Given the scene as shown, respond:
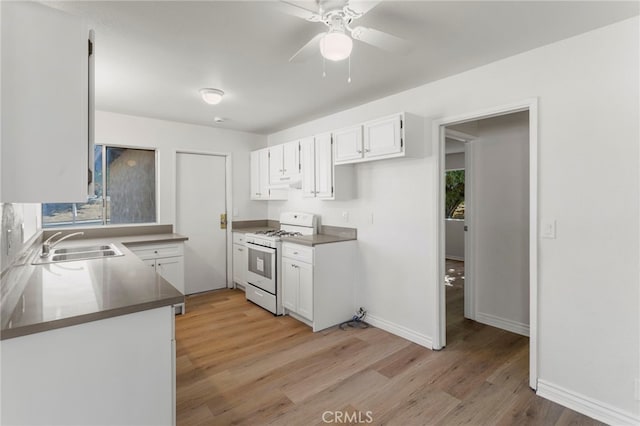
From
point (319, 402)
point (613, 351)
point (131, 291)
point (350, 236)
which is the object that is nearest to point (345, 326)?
point (350, 236)

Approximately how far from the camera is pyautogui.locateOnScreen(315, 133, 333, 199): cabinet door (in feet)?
12.0

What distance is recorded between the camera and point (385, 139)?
2998 millimetres

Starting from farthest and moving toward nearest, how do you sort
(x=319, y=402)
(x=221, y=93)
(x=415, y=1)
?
1. (x=221, y=93)
2. (x=319, y=402)
3. (x=415, y=1)

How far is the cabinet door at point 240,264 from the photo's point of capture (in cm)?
462

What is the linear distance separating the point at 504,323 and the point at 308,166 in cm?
279

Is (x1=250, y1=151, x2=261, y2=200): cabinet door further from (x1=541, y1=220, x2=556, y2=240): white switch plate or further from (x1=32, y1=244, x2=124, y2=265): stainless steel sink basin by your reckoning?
(x1=541, y1=220, x2=556, y2=240): white switch plate

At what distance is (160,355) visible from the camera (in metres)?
1.52

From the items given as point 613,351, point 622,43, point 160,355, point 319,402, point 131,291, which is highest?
point 622,43

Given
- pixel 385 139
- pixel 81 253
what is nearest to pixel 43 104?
pixel 81 253

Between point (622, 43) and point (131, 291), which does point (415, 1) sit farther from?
point (131, 291)

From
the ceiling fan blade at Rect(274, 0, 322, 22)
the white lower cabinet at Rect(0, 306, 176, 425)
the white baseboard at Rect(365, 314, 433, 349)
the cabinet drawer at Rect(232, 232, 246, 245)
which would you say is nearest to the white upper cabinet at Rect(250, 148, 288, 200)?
the cabinet drawer at Rect(232, 232, 246, 245)

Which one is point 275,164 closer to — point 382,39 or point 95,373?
point 382,39

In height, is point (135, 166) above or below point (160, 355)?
above

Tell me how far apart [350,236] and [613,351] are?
2.40 metres
